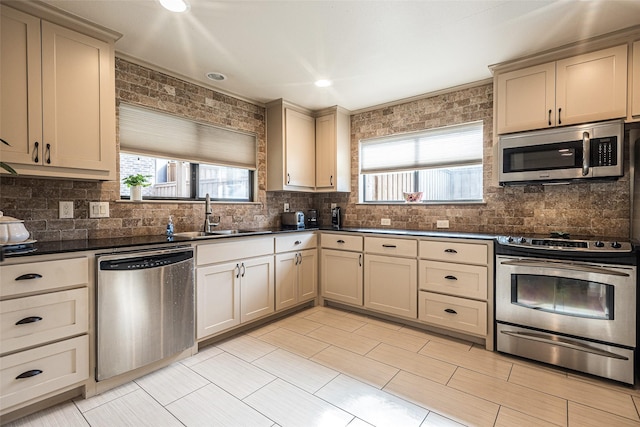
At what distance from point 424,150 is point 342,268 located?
173 centimetres

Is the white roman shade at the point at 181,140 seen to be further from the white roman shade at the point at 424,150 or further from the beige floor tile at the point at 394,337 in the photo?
the beige floor tile at the point at 394,337

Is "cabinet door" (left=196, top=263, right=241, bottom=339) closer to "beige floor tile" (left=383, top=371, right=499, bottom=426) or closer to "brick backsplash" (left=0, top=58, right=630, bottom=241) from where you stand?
"brick backsplash" (left=0, top=58, right=630, bottom=241)

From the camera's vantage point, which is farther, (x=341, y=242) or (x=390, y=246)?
(x=341, y=242)

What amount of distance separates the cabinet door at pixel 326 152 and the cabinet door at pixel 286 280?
1161 mm

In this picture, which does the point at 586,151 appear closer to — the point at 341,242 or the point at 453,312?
the point at 453,312

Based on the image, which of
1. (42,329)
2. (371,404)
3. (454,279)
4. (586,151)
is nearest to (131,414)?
(42,329)

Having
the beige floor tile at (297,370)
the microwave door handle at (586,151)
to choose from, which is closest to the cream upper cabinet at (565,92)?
the microwave door handle at (586,151)

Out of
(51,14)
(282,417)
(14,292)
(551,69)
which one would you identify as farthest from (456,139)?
(14,292)

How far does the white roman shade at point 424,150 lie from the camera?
3439 mm

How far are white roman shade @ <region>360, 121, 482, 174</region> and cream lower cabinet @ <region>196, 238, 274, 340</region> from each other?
1879mm

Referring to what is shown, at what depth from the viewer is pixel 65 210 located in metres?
2.33

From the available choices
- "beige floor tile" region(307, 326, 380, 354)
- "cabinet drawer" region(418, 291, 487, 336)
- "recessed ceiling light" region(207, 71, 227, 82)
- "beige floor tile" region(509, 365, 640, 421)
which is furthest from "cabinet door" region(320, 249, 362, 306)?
"recessed ceiling light" region(207, 71, 227, 82)

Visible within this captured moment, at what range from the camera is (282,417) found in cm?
179

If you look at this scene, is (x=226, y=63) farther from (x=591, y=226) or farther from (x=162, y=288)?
(x=591, y=226)
